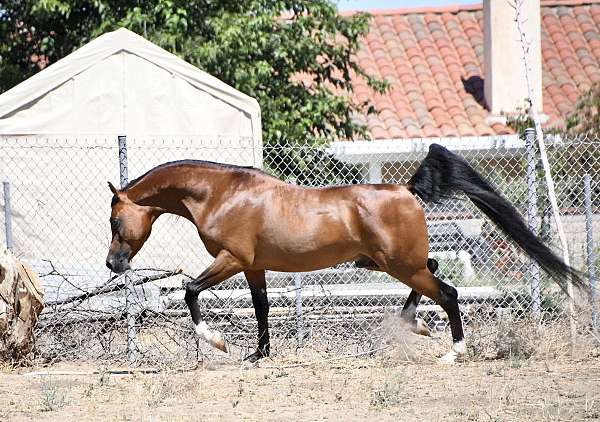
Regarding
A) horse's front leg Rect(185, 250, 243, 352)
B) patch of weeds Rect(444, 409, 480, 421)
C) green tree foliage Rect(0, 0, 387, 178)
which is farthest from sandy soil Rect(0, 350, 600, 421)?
green tree foliage Rect(0, 0, 387, 178)

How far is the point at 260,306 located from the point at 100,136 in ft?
9.80

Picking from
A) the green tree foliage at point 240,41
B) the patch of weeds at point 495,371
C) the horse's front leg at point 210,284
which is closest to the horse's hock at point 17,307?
the horse's front leg at point 210,284

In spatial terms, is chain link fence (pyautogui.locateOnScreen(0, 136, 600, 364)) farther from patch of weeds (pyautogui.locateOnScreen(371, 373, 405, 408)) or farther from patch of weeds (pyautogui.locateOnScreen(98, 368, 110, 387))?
patch of weeds (pyautogui.locateOnScreen(371, 373, 405, 408))

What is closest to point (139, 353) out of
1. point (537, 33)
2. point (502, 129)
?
point (502, 129)

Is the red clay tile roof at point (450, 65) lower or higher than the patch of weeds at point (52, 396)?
higher

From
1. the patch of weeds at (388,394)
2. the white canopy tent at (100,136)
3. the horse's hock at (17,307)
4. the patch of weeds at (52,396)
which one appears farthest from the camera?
the white canopy tent at (100,136)

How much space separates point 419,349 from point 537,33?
10818 mm

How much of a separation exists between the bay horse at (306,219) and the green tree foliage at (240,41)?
4081 millimetres

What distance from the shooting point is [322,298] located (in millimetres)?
10141

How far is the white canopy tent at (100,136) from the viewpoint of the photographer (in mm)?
10328

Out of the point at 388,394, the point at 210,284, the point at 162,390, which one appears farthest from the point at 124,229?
the point at 388,394

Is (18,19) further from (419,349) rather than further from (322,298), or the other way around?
(419,349)

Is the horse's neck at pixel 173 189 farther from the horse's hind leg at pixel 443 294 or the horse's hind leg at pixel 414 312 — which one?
the horse's hind leg at pixel 414 312

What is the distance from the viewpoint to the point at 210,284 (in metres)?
8.30
